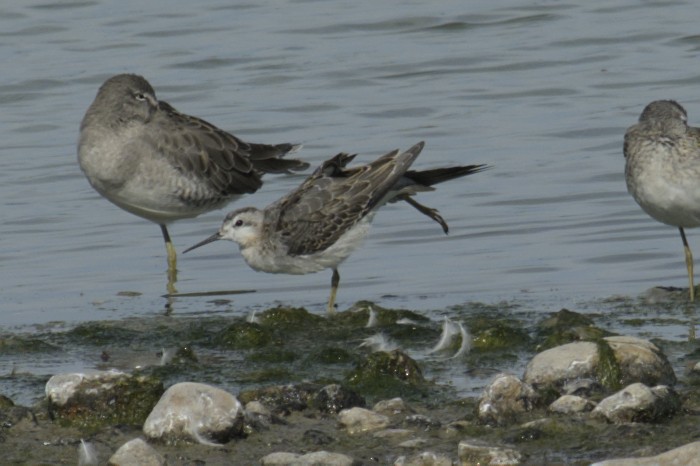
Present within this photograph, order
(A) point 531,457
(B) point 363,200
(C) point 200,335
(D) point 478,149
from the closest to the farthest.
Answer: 1. (A) point 531,457
2. (C) point 200,335
3. (B) point 363,200
4. (D) point 478,149

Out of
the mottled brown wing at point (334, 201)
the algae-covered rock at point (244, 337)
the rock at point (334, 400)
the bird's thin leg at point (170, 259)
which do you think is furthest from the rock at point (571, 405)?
the bird's thin leg at point (170, 259)

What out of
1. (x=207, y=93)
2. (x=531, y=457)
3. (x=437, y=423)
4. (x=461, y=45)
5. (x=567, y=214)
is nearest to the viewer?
(x=531, y=457)

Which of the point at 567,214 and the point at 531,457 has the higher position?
the point at 531,457

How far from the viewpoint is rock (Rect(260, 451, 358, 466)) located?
19.3 ft

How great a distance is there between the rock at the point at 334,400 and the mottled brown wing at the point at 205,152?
550 cm

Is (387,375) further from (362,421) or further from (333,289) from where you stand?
(333,289)

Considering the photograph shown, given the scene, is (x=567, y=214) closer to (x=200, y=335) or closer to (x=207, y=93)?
(x=200, y=335)

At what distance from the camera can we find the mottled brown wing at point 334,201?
9914mm

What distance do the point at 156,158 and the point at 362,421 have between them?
5.82 m

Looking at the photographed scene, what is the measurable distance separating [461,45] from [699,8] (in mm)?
3758

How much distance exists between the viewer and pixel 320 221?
9.93 metres

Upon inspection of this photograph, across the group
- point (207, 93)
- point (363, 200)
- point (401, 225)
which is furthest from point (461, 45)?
point (363, 200)

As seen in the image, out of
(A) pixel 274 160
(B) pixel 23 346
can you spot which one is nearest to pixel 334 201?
(B) pixel 23 346

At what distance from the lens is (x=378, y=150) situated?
1475 cm
